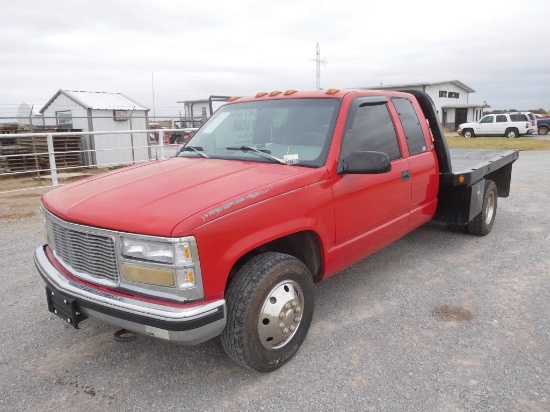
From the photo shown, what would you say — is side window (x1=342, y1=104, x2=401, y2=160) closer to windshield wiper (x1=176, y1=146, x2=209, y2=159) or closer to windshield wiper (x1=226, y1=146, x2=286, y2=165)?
windshield wiper (x1=226, y1=146, x2=286, y2=165)

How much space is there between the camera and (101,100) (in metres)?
18.4

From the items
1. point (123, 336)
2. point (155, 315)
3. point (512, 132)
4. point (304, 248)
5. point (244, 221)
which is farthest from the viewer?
point (512, 132)

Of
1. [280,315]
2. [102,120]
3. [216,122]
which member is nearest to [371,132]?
[216,122]

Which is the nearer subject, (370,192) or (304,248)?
(304,248)

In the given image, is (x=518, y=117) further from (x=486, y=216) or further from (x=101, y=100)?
(x=486, y=216)

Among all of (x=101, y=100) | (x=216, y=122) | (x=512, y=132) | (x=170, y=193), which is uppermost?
(x=101, y=100)

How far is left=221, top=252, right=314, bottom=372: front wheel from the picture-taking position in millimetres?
2576

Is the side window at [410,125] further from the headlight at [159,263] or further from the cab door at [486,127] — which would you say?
the cab door at [486,127]

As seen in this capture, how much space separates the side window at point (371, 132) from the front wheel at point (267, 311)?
42.0 inches

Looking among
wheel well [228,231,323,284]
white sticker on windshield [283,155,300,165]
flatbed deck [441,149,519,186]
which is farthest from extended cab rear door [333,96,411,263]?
flatbed deck [441,149,519,186]

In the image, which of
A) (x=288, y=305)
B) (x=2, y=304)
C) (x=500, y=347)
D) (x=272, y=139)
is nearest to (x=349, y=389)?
(x=288, y=305)

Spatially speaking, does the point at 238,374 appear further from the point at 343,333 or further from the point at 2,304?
the point at 2,304

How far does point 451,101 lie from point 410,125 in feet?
155

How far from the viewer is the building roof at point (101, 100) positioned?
17516 mm
